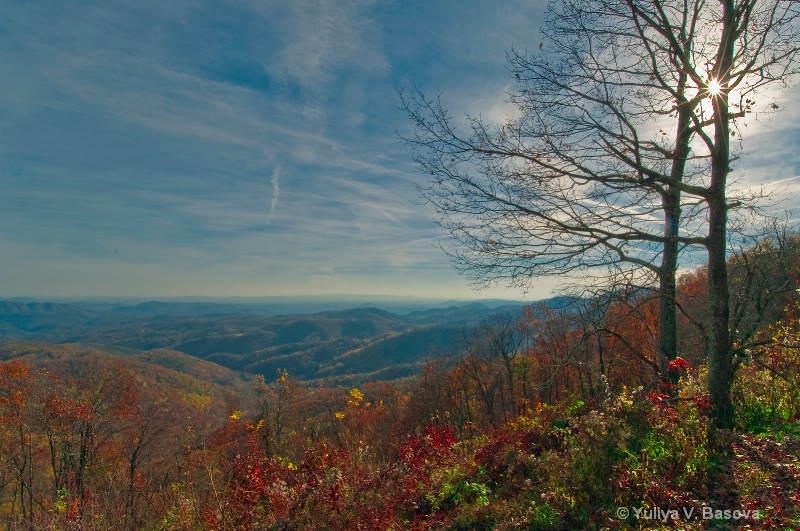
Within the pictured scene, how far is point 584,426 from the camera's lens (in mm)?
5133

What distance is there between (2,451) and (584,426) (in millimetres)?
25341

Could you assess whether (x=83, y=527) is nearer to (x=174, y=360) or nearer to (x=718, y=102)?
(x=718, y=102)

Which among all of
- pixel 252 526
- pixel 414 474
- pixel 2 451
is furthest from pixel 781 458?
pixel 2 451

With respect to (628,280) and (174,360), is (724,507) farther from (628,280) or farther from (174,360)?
(174,360)

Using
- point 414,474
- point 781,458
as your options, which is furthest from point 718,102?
point 414,474

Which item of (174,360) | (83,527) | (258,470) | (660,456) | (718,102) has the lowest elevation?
(174,360)

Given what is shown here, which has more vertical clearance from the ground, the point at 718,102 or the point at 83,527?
the point at 718,102

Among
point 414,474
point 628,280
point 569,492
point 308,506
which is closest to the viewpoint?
point 569,492

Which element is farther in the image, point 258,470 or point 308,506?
point 258,470

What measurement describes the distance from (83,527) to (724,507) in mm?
7110

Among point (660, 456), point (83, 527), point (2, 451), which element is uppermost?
point (660, 456)

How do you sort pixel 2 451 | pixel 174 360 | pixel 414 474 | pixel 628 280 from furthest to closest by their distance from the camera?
pixel 174 360
pixel 2 451
pixel 414 474
pixel 628 280

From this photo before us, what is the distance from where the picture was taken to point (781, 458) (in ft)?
13.4

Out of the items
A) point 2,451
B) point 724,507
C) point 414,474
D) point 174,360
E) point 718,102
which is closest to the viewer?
point 724,507
